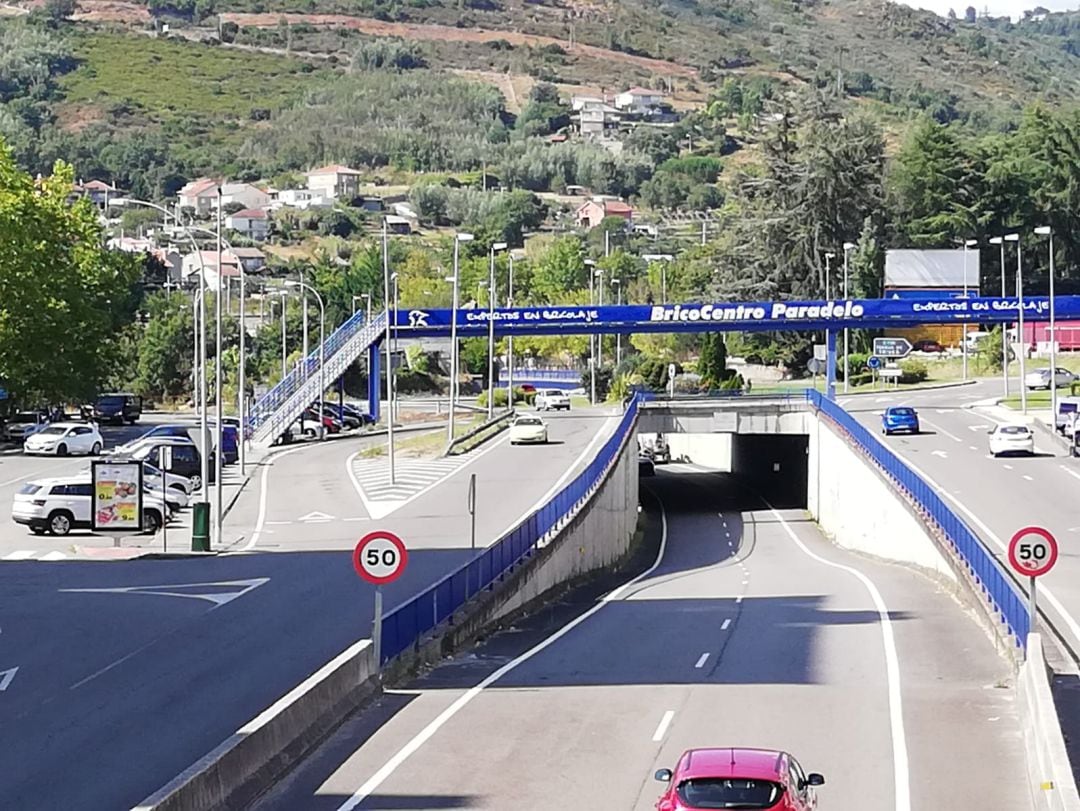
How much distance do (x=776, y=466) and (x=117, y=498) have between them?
51.0 m

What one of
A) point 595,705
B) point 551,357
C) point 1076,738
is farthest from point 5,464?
point 551,357

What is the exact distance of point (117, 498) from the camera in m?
43.7

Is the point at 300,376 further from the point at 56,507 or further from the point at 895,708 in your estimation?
the point at 895,708

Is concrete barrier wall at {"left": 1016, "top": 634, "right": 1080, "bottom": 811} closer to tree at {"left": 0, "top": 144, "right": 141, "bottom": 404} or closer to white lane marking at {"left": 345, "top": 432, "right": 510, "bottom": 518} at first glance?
white lane marking at {"left": 345, "top": 432, "right": 510, "bottom": 518}

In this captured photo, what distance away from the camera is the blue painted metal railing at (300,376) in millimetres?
78250

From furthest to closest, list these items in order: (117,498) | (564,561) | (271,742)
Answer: (564,561), (117,498), (271,742)

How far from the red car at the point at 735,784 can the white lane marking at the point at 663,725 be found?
19.7ft

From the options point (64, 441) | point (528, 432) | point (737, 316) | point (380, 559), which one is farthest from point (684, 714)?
point (737, 316)

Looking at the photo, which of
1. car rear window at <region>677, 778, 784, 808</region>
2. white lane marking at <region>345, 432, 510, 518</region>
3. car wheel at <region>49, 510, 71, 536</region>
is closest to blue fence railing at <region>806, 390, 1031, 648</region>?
car rear window at <region>677, 778, 784, 808</region>

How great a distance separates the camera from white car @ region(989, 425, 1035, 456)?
64.9 m

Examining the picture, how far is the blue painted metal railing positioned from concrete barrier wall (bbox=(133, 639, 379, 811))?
176 ft

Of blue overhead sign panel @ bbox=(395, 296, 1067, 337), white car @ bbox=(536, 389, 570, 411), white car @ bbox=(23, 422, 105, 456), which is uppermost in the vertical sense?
blue overhead sign panel @ bbox=(395, 296, 1067, 337)

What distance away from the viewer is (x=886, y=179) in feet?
463

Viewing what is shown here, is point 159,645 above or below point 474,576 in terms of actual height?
below
